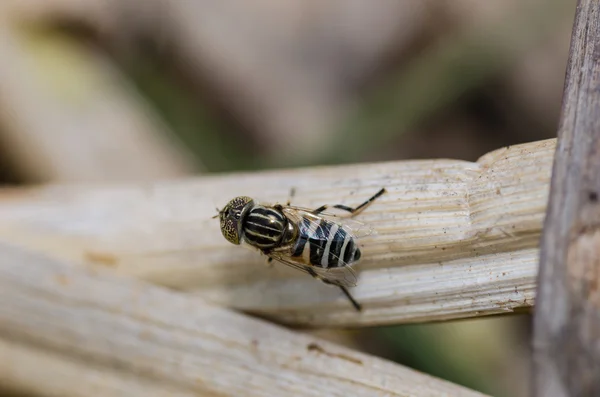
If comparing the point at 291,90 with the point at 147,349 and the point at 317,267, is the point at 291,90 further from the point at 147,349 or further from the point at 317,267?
the point at 147,349

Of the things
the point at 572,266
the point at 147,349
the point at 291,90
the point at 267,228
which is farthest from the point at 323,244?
the point at 291,90

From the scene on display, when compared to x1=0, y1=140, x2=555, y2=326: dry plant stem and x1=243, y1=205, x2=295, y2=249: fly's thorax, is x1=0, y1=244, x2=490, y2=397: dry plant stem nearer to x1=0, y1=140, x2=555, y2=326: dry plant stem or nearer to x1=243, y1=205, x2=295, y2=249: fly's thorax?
x1=0, y1=140, x2=555, y2=326: dry plant stem

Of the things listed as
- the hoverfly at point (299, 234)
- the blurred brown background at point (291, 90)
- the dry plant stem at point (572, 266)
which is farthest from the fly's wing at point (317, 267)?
the blurred brown background at point (291, 90)

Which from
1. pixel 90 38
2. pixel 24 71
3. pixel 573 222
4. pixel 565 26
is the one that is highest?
pixel 565 26

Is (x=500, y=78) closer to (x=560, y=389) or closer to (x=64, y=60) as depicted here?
(x=64, y=60)

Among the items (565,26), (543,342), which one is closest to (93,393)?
(543,342)

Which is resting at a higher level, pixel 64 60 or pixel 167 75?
pixel 167 75

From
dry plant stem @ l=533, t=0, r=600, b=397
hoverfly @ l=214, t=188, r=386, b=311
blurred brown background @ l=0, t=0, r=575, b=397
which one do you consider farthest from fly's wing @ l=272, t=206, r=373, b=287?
blurred brown background @ l=0, t=0, r=575, b=397
